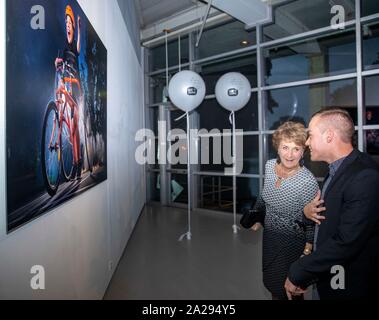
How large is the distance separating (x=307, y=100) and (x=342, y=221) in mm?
3263

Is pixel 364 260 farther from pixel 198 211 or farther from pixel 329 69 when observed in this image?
pixel 198 211

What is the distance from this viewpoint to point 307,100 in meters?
3.82

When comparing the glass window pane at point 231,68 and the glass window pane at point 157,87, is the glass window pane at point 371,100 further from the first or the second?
the glass window pane at point 157,87

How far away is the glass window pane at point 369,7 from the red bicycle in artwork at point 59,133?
3.50m

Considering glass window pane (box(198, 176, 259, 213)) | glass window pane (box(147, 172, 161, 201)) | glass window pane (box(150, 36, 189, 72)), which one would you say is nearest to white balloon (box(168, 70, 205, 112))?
glass window pane (box(150, 36, 189, 72))

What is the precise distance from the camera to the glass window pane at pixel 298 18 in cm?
362

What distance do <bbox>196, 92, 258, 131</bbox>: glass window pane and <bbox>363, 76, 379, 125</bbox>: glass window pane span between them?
1.44 m

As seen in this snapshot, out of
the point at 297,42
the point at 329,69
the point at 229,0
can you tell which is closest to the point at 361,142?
the point at 329,69

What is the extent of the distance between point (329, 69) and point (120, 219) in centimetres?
321

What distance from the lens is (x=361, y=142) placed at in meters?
3.26

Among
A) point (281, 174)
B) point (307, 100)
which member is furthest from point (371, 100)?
point (281, 174)

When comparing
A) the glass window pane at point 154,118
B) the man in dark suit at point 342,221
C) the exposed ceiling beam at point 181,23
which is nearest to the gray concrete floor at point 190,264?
the man in dark suit at point 342,221

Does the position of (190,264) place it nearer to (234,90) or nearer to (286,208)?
(286,208)

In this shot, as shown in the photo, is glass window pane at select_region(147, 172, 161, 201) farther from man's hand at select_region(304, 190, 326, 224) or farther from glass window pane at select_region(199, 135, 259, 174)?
man's hand at select_region(304, 190, 326, 224)
